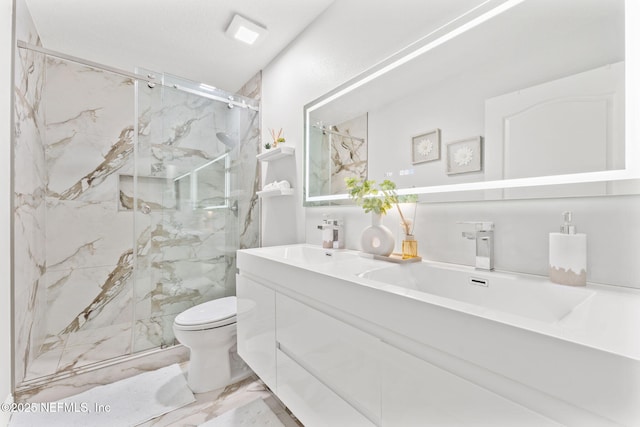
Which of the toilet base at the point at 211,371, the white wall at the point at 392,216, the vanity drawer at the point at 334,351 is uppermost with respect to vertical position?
the white wall at the point at 392,216

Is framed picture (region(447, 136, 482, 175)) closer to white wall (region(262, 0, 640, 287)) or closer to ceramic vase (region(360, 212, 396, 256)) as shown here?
white wall (region(262, 0, 640, 287))

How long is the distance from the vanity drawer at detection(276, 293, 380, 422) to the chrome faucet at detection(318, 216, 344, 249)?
502mm

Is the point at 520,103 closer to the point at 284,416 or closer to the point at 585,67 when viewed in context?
the point at 585,67

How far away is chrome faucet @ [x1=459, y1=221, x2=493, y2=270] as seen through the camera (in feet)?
3.06

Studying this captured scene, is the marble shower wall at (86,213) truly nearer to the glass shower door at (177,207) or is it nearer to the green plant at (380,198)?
the glass shower door at (177,207)

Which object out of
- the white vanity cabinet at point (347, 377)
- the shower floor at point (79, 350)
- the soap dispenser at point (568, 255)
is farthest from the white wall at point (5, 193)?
the soap dispenser at point (568, 255)

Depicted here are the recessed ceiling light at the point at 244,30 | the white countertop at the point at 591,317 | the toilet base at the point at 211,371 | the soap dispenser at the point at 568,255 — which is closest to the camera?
the white countertop at the point at 591,317

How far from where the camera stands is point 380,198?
1.26 meters

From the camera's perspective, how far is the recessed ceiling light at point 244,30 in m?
1.76

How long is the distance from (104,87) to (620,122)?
3.39 m

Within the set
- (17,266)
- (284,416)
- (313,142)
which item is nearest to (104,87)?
(17,266)

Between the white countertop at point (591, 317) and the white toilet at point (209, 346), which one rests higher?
the white countertop at point (591, 317)

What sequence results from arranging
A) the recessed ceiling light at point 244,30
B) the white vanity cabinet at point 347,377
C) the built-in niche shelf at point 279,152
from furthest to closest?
the built-in niche shelf at point 279,152, the recessed ceiling light at point 244,30, the white vanity cabinet at point 347,377

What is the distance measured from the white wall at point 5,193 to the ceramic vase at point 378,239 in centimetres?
178
